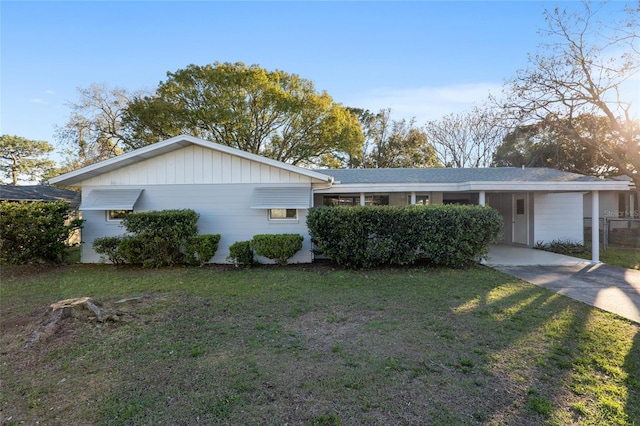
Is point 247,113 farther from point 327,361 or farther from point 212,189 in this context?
point 327,361

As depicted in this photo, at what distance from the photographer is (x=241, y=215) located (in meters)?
10.6

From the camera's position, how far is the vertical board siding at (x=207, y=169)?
1057 cm

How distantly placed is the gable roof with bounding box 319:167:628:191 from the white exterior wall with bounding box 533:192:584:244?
3.41ft

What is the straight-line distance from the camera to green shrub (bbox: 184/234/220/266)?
9.69m

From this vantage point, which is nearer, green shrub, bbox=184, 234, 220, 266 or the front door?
green shrub, bbox=184, 234, 220, 266

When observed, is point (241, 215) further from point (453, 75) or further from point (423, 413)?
point (453, 75)

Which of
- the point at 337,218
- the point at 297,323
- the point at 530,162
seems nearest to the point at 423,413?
the point at 297,323

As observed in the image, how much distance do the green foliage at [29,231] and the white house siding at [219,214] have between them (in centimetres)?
109

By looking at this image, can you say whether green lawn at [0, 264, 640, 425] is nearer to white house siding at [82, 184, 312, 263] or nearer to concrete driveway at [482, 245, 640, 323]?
concrete driveway at [482, 245, 640, 323]

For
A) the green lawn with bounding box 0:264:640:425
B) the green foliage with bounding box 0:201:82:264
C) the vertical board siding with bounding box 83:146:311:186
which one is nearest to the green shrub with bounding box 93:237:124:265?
the green foliage with bounding box 0:201:82:264

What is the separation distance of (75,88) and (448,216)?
92.9 feet

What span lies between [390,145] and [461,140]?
6559 mm

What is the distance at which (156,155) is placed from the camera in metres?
10.6

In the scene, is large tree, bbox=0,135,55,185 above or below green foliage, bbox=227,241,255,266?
above
